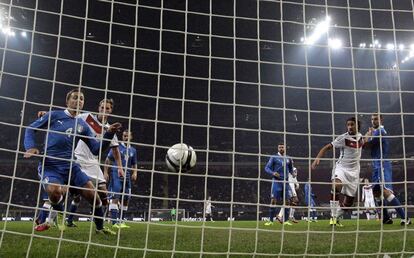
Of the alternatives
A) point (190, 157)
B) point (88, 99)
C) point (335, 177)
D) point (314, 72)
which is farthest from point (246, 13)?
point (190, 157)

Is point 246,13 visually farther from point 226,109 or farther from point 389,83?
point 389,83

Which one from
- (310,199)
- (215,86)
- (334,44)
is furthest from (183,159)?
(215,86)

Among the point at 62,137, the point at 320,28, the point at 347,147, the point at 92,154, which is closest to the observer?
the point at 62,137

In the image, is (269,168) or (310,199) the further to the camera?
(269,168)

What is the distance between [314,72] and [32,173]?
17901 millimetres

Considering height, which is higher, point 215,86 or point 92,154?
point 215,86

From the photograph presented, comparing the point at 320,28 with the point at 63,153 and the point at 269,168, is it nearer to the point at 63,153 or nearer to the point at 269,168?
the point at 269,168

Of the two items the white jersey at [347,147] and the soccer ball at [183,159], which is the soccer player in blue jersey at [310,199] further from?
the soccer ball at [183,159]

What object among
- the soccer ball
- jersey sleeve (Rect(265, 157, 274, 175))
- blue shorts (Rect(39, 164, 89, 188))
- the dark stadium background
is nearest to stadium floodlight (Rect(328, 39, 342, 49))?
the dark stadium background

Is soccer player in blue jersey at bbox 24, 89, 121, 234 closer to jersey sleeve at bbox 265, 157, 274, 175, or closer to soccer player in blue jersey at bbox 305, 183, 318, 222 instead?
soccer player in blue jersey at bbox 305, 183, 318, 222

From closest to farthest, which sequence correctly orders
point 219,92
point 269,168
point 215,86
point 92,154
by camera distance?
point 92,154
point 269,168
point 215,86
point 219,92

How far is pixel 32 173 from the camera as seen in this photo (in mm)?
26578

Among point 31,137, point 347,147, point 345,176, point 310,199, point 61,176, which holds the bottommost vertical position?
point 310,199

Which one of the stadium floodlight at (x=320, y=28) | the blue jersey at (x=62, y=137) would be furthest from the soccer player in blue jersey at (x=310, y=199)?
the blue jersey at (x=62, y=137)
